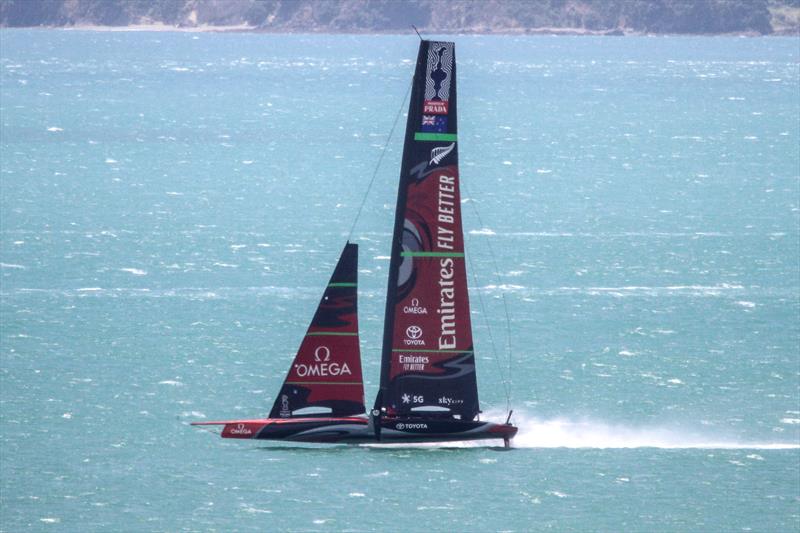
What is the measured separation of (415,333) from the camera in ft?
144

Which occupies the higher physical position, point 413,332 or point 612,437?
point 413,332

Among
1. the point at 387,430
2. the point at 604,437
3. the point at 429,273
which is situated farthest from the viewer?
the point at 604,437

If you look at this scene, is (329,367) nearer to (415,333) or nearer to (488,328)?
(415,333)

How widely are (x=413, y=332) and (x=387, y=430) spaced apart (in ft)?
8.13

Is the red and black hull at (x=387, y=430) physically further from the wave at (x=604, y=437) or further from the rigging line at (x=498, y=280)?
the rigging line at (x=498, y=280)

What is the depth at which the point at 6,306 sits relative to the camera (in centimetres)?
7425

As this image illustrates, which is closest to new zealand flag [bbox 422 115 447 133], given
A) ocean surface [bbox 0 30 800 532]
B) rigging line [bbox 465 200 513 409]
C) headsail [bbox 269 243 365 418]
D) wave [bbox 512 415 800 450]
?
headsail [bbox 269 243 365 418]

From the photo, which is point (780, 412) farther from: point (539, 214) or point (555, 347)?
point (539, 214)

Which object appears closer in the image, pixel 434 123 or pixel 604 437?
pixel 434 123

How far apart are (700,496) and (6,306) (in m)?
35.3

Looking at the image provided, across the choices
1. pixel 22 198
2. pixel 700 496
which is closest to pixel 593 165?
pixel 22 198

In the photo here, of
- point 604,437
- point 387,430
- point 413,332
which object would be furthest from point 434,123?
point 604,437

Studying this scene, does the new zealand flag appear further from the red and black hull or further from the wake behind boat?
the red and black hull

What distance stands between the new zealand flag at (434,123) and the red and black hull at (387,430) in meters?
7.16
